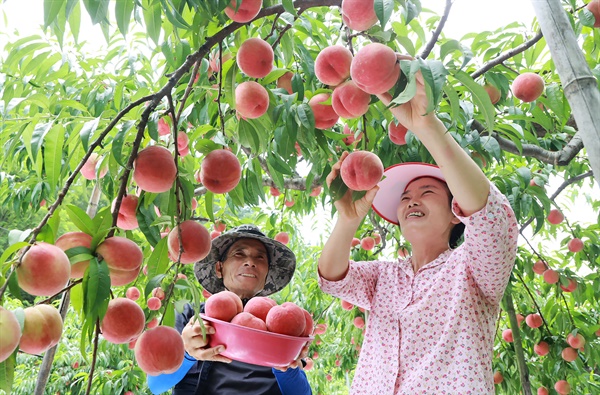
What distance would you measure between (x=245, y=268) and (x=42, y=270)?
1.22 metres

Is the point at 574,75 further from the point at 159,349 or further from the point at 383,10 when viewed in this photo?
the point at 159,349

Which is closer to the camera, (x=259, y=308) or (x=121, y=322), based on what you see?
(x=121, y=322)

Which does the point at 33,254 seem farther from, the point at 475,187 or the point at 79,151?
the point at 475,187

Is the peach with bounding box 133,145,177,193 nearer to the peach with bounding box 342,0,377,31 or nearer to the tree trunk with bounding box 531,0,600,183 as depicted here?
the peach with bounding box 342,0,377,31

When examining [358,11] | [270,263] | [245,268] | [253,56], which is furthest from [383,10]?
[270,263]

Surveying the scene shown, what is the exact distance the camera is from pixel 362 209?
1496 millimetres

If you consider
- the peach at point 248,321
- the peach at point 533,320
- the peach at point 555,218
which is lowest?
the peach at point 533,320

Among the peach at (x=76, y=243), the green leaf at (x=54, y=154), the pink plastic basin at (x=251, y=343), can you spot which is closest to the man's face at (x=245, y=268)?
the pink plastic basin at (x=251, y=343)

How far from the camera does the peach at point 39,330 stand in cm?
68

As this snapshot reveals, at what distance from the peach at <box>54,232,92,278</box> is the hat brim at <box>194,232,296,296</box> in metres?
1.12

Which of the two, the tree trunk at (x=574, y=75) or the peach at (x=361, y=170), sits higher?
the tree trunk at (x=574, y=75)

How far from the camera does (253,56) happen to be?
3.62 ft

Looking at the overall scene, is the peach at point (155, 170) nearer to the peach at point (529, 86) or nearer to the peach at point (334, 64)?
the peach at point (334, 64)

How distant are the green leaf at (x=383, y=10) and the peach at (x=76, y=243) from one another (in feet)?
2.09
